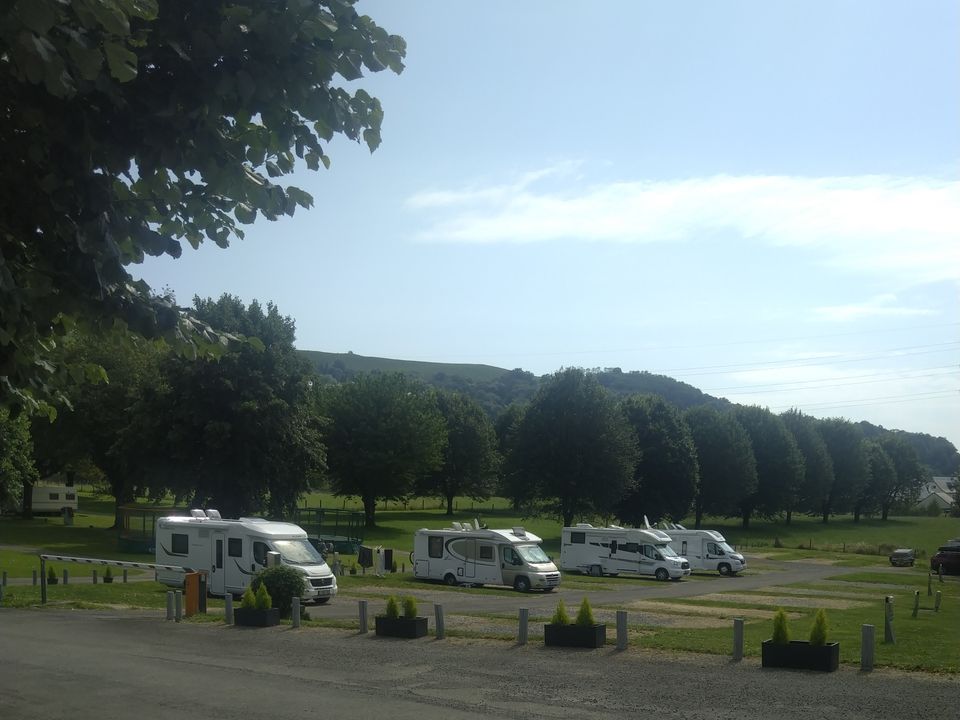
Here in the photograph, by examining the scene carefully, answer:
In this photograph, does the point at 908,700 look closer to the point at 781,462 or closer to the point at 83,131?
the point at 83,131

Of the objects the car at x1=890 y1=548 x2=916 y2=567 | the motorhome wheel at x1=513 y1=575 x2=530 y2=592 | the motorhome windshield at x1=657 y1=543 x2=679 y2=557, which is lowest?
the car at x1=890 y1=548 x2=916 y2=567

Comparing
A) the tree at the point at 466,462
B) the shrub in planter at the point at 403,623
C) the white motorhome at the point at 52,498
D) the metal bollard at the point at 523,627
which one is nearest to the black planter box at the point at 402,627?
the shrub in planter at the point at 403,623

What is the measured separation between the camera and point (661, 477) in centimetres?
7419

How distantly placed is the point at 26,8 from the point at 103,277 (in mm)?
2191

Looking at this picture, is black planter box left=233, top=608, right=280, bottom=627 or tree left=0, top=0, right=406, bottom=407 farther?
black planter box left=233, top=608, right=280, bottom=627

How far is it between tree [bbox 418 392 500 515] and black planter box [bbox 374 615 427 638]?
7795cm

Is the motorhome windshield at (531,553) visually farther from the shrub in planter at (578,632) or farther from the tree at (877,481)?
the tree at (877,481)

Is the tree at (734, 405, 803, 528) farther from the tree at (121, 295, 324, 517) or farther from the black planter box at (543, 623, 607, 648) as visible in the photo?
the black planter box at (543, 623, 607, 648)

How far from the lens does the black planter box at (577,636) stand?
17.7 meters

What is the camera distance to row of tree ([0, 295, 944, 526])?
A: 4609cm

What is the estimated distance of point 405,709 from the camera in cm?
1255

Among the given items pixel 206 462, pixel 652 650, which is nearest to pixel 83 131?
pixel 652 650

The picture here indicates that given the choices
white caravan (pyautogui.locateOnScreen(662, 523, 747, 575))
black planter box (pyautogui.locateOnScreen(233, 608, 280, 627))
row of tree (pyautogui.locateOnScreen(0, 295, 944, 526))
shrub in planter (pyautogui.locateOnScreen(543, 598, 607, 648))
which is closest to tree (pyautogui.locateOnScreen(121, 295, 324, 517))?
row of tree (pyautogui.locateOnScreen(0, 295, 944, 526))

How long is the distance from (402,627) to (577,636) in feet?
12.1
